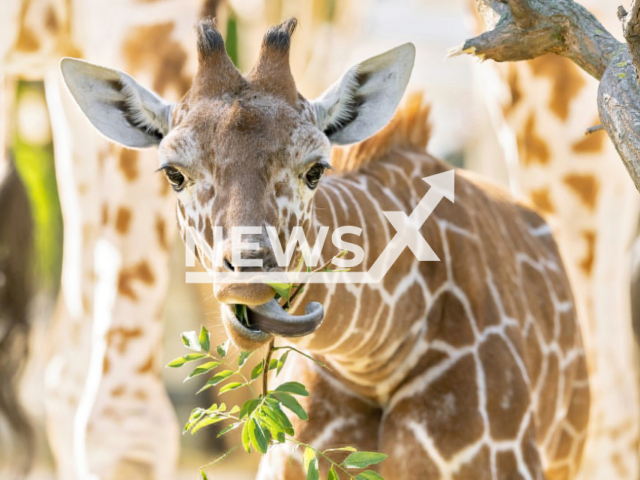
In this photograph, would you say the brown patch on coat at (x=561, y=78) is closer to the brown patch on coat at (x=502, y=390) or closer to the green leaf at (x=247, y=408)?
the brown patch on coat at (x=502, y=390)

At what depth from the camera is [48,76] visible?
20.2 feet

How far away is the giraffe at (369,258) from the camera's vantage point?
3.13 m

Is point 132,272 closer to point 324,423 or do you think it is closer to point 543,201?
point 324,423

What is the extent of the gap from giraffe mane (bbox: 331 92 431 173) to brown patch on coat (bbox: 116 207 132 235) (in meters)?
1.21

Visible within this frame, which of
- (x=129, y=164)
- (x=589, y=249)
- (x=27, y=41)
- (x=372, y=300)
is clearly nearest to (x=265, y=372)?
(x=372, y=300)

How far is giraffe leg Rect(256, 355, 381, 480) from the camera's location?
383 centimetres

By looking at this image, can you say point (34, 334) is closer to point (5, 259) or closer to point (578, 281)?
point (5, 259)

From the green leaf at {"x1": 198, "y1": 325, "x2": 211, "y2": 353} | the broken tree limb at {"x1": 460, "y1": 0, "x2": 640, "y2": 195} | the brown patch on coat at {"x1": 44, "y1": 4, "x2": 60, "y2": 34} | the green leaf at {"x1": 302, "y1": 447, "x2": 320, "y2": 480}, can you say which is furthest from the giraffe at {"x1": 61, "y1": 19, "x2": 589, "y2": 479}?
the brown patch on coat at {"x1": 44, "y1": 4, "x2": 60, "y2": 34}

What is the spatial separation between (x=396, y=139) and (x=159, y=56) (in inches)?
50.5

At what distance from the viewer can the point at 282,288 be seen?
2951 millimetres

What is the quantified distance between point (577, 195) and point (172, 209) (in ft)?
6.40

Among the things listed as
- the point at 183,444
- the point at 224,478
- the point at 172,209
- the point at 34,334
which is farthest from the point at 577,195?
the point at 183,444

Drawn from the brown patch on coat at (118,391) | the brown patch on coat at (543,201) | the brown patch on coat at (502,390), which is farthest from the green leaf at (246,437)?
the brown patch on coat at (543,201)

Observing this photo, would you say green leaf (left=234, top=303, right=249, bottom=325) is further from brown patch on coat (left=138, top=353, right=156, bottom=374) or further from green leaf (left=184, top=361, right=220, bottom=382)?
brown patch on coat (left=138, top=353, right=156, bottom=374)
